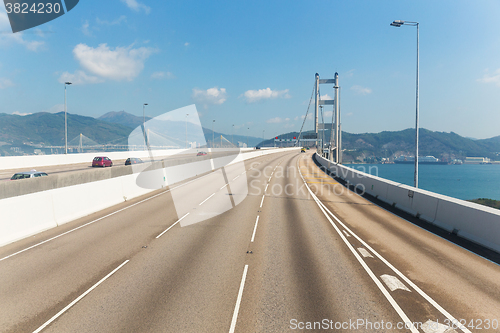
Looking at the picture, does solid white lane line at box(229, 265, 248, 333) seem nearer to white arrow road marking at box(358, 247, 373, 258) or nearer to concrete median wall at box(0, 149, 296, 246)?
white arrow road marking at box(358, 247, 373, 258)

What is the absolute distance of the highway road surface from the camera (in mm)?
5305

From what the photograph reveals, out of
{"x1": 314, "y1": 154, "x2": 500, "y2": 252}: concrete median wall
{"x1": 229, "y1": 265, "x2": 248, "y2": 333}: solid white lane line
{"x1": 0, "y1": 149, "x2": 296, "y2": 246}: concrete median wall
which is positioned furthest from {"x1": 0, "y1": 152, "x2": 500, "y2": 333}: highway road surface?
{"x1": 314, "y1": 154, "x2": 500, "y2": 252}: concrete median wall

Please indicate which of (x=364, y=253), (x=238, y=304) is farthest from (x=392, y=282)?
(x=238, y=304)

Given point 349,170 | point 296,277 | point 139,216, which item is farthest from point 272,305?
point 349,170

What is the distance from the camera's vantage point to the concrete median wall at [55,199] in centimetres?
980

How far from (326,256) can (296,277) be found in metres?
1.88

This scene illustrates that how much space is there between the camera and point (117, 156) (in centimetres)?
5191

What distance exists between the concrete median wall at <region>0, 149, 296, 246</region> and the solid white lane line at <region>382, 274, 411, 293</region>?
1228 cm

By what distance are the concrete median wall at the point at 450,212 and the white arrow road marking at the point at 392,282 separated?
4.51m

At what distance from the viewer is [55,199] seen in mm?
11727

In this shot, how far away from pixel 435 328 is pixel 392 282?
1.72 metres

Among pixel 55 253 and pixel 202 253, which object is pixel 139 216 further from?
pixel 202 253

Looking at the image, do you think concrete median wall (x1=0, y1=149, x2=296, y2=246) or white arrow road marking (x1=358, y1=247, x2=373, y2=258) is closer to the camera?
white arrow road marking (x1=358, y1=247, x2=373, y2=258)

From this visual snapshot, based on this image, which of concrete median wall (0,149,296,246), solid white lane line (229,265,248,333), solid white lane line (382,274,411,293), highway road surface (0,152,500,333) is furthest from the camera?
concrete median wall (0,149,296,246)
